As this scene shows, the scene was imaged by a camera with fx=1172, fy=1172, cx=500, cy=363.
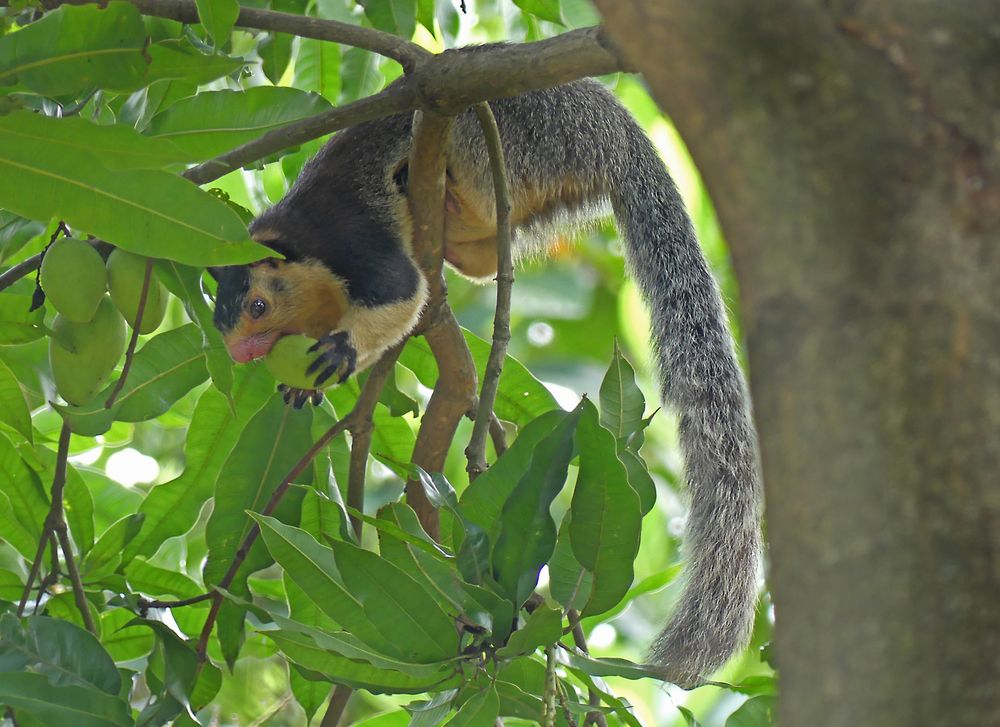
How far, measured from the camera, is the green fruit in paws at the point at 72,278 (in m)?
1.42

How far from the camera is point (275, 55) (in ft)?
7.61

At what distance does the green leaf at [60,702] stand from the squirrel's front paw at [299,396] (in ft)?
2.02

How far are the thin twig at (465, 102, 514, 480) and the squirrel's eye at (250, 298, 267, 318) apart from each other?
657 mm

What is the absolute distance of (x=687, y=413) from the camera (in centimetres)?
212

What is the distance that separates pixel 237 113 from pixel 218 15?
0.41ft

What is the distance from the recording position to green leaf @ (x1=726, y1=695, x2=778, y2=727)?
161cm

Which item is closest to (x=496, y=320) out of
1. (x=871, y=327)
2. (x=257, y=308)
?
(x=257, y=308)

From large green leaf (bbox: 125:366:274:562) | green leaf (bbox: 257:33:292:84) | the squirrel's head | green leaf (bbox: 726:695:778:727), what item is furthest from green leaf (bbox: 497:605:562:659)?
green leaf (bbox: 257:33:292:84)

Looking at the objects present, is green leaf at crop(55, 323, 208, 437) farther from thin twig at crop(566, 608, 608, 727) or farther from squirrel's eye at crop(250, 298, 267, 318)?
thin twig at crop(566, 608, 608, 727)

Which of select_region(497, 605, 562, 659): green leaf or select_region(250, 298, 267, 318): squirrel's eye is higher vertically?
select_region(497, 605, 562, 659): green leaf

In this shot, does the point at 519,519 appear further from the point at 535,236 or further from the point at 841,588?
the point at 535,236

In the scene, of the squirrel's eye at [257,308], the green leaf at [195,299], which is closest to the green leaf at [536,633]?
the green leaf at [195,299]

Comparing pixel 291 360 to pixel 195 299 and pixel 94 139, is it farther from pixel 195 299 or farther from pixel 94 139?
pixel 94 139

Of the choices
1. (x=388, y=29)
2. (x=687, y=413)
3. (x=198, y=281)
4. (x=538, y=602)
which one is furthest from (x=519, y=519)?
(x=388, y=29)
